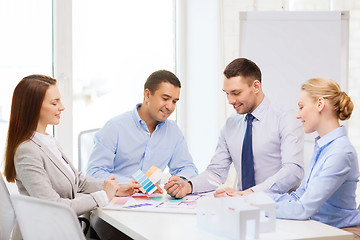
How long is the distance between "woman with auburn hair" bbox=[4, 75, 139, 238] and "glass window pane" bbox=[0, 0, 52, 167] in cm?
131

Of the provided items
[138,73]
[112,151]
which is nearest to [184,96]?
[138,73]

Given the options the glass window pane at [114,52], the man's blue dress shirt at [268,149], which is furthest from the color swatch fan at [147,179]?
the glass window pane at [114,52]

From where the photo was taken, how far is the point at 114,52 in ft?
13.5

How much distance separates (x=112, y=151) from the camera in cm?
288

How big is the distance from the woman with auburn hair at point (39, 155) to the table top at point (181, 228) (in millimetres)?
202

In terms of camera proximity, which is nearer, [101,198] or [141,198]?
[101,198]

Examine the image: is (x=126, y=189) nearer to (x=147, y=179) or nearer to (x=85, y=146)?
(x=147, y=179)

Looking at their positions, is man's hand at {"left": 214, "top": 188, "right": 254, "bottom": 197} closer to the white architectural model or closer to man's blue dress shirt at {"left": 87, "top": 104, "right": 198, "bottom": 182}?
the white architectural model

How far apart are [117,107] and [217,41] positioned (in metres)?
0.94

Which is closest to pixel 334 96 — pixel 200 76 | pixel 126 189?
pixel 126 189

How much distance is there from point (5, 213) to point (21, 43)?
1.71 metres

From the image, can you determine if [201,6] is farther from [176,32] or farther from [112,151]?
[112,151]

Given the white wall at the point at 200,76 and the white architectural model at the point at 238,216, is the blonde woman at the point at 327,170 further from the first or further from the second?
the white wall at the point at 200,76

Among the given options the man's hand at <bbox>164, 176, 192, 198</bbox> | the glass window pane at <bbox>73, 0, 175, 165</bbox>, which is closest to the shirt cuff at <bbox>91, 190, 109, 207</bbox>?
the man's hand at <bbox>164, 176, 192, 198</bbox>
